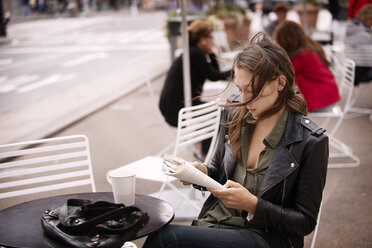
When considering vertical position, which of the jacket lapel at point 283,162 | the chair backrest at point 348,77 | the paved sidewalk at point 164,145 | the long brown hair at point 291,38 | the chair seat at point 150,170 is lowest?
the paved sidewalk at point 164,145

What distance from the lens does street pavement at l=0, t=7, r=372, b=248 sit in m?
3.79

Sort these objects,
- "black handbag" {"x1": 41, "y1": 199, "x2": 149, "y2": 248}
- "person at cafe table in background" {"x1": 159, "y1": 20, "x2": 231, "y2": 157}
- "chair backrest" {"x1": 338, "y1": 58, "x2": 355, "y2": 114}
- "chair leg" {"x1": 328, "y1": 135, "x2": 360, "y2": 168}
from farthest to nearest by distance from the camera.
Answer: "chair backrest" {"x1": 338, "y1": 58, "x2": 355, "y2": 114}, "chair leg" {"x1": 328, "y1": 135, "x2": 360, "y2": 168}, "person at cafe table in background" {"x1": 159, "y1": 20, "x2": 231, "y2": 157}, "black handbag" {"x1": 41, "y1": 199, "x2": 149, "y2": 248}

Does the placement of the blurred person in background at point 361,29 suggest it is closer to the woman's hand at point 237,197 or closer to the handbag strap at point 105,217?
the woman's hand at point 237,197

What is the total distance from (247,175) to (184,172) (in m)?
0.51

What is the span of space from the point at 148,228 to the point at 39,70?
→ 11.3 metres

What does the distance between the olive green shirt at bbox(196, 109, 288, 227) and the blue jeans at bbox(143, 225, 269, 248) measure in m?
0.14

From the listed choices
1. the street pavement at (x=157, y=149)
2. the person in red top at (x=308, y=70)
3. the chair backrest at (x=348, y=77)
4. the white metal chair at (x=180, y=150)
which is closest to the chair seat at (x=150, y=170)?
the white metal chair at (x=180, y=150)

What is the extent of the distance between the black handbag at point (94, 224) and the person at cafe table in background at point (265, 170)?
0.17 m

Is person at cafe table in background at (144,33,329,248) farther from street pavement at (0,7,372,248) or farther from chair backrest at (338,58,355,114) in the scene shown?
chair backrest at (338,58,355,114)

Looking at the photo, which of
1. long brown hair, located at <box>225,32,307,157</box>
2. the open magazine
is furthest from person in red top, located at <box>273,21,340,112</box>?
the open magazine

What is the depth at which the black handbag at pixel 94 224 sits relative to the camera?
1.80 m

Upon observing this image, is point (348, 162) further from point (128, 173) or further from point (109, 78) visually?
point (109, 78)

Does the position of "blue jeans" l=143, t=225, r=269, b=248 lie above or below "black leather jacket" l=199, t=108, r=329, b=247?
below

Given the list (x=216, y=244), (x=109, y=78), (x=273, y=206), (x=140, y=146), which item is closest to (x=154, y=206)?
(x=216, y=244)
